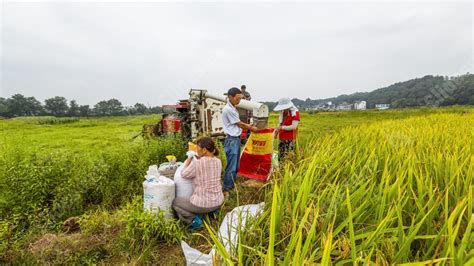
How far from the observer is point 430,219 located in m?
1.53

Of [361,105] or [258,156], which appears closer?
[258,156]

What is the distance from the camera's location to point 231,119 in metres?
3.90

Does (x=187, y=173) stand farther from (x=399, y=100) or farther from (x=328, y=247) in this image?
(x=399, y=100)

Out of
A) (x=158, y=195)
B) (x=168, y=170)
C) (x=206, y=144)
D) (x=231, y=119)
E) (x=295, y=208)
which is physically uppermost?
(x=231, y=119)

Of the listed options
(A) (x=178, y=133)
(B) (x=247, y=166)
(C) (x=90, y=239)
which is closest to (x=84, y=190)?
(C) (x=90, y=239)

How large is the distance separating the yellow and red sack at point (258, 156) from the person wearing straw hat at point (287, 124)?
488 millimetres

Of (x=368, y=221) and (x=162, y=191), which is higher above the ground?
(x=368, y=221)

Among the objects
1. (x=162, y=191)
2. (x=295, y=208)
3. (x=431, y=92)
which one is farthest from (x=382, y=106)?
(x=295, y=208)

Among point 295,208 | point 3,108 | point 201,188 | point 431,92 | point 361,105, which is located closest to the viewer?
point 295,208

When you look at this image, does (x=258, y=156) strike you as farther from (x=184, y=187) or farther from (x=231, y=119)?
(x=184, y=187)

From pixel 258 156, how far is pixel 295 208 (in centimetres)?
246

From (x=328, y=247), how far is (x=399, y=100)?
104 feet

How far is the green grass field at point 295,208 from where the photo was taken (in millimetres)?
1331

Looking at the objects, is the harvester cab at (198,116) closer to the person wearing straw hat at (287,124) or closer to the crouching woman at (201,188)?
the person wearing straw hat at (287,124)
